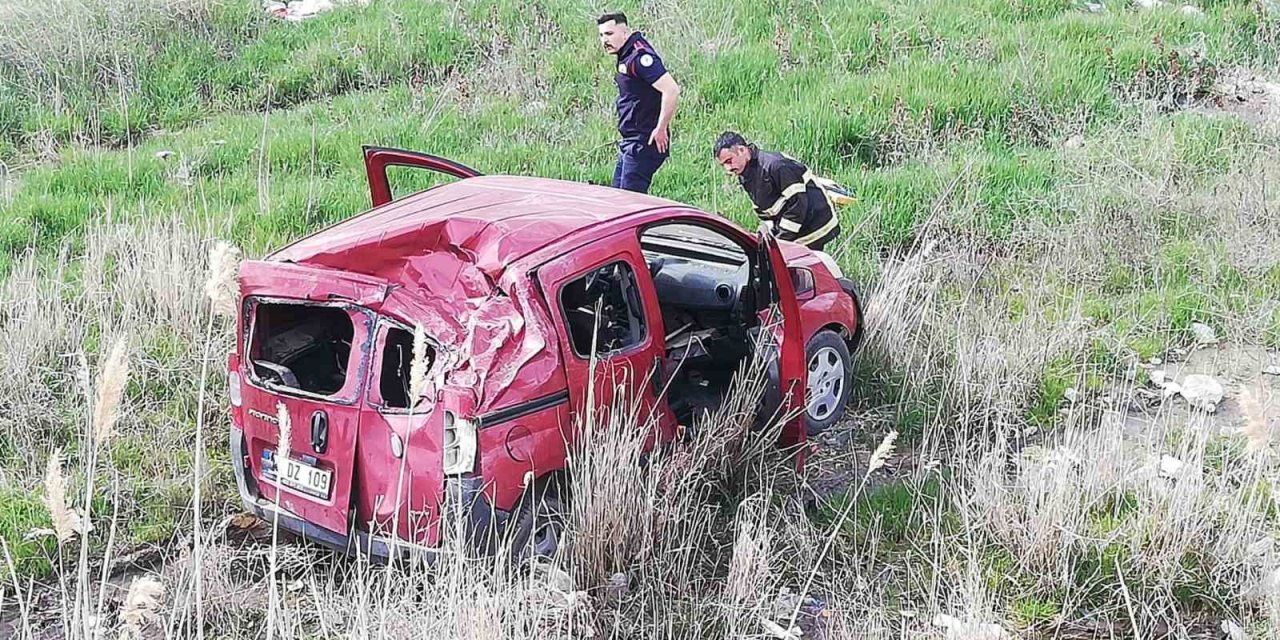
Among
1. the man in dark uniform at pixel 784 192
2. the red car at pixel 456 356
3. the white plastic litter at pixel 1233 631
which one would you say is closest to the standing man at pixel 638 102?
the man in dark uniform at pixel 784 192

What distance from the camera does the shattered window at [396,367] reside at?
4285 mm

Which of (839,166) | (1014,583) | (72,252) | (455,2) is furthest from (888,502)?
(455,2)

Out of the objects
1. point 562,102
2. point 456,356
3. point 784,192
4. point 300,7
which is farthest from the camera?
point 300,7

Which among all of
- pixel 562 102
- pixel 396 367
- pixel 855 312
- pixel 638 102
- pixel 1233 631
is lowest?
pixel 1233 631

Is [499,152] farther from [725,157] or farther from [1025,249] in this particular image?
[1025,249]

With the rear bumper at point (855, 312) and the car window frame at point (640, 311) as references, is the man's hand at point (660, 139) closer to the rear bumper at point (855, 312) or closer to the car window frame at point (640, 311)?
the rear bumper at point (855, 312)

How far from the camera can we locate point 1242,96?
10.5 m

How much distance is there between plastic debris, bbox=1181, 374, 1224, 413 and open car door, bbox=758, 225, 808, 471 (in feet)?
7.33

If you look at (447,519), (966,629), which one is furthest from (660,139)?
(966,629)

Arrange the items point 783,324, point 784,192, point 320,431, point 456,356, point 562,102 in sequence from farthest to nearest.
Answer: point 562,102 < point 784,192 < point 783,324 < point 320,431 < point 456,356

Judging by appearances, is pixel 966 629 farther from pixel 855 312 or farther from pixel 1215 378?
pixel 1215 378

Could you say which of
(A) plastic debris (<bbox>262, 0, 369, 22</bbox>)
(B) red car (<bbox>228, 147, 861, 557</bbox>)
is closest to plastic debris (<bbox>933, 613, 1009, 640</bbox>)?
(B) red car (<bbox>228, 147, 861, 557</bbox>)

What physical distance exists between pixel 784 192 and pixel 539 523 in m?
3.01

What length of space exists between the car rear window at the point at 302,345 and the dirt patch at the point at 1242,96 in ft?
28.7
